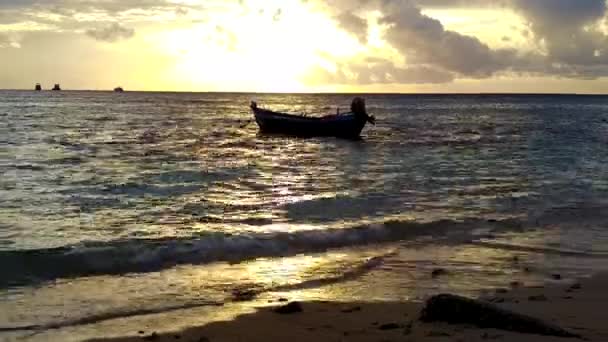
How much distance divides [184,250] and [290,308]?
4.32 m

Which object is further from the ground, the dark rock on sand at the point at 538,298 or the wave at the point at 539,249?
the dark rock on sand at the point at 538,298

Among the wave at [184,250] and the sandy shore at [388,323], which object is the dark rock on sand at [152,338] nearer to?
the sandy shore at [388,323]

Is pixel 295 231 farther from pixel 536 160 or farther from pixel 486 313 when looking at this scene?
pixel 536 160

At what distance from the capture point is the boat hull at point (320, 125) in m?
45.8

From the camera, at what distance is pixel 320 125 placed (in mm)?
46438

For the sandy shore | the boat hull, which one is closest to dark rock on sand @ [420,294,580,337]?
the sandy shore

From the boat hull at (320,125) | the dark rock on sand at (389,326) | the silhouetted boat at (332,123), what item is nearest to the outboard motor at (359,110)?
the silhouetted boat at (332,123)

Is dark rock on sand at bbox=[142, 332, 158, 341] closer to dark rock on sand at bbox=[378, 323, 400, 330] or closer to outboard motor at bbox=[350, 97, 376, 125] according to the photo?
dark rock on sand at bbox=[378, 323, 400, 330]

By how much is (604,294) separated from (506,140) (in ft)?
127

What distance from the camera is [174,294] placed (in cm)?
939

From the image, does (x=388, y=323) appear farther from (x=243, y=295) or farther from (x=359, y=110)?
(x=359, y=110)

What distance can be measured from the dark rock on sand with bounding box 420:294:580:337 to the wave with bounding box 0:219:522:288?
519 cm

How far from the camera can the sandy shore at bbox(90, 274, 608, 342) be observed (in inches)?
273

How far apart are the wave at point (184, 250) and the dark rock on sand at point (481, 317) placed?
519 cm
